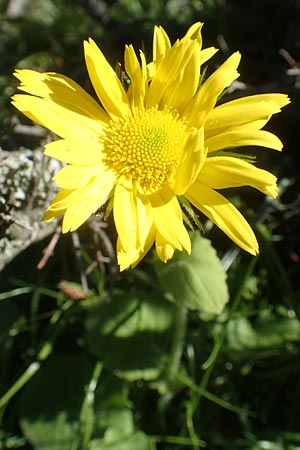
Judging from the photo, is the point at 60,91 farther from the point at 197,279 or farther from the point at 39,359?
the point at 39,359

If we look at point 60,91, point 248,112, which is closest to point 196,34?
point 248,112

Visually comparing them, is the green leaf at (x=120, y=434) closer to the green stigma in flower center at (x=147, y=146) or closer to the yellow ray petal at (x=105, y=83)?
the green stigma in flower center at (x=147, y=146)

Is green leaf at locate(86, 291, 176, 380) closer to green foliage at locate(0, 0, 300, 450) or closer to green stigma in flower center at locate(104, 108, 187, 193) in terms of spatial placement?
green foliage at locate(0, 0, 300, 450)

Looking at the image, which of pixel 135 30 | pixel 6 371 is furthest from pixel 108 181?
pixel 135 30

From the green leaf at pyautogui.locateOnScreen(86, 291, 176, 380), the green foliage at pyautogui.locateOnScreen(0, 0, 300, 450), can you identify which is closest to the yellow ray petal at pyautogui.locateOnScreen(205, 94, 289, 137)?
the green foliage at pyautogui.locateOnScreen(0, 0, 300, 450)

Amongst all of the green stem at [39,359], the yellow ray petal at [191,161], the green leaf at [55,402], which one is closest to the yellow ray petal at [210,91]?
the yellow ray petal at [191,161]

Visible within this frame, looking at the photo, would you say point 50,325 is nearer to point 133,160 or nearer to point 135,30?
point 133,160
